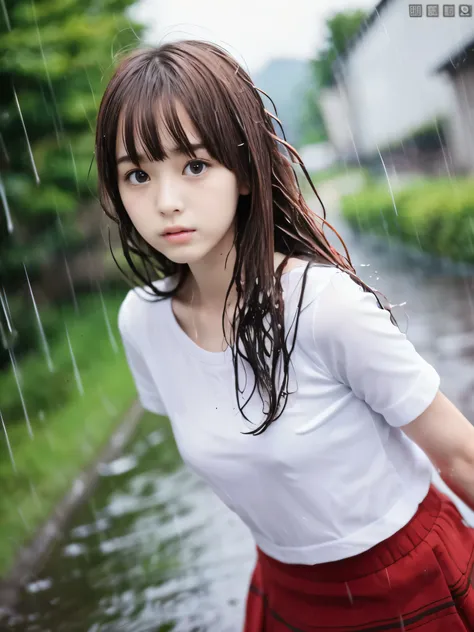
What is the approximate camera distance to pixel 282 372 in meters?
1.48

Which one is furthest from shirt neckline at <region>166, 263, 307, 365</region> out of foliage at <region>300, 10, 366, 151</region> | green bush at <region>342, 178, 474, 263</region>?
foliage at <region>300, 10, 366, 151</region>

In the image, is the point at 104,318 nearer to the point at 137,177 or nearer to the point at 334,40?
the point at 137,177

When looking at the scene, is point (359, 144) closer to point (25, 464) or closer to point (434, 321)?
point (434, 321)

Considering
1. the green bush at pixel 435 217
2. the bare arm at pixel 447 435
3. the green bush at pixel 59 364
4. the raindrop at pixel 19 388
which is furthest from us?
the green bush at pixel 435 217

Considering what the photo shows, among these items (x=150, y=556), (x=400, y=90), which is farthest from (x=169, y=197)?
(x=400, y=90)

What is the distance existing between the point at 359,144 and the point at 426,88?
785cm

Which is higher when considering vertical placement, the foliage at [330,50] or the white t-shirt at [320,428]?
the foliage at [330,50]

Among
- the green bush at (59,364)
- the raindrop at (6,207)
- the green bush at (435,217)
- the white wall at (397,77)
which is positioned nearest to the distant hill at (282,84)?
the white wall at (397,77)

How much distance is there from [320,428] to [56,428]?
5734mm

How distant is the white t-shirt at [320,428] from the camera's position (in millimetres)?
1392

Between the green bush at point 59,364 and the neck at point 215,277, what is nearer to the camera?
the neck at point 215,277

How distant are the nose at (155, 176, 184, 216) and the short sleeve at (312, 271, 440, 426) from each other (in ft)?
1.09

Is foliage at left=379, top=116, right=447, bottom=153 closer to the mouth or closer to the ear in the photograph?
the ear

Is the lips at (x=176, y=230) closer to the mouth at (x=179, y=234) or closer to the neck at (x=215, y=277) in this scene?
the mouth at (x=179, y=234)
